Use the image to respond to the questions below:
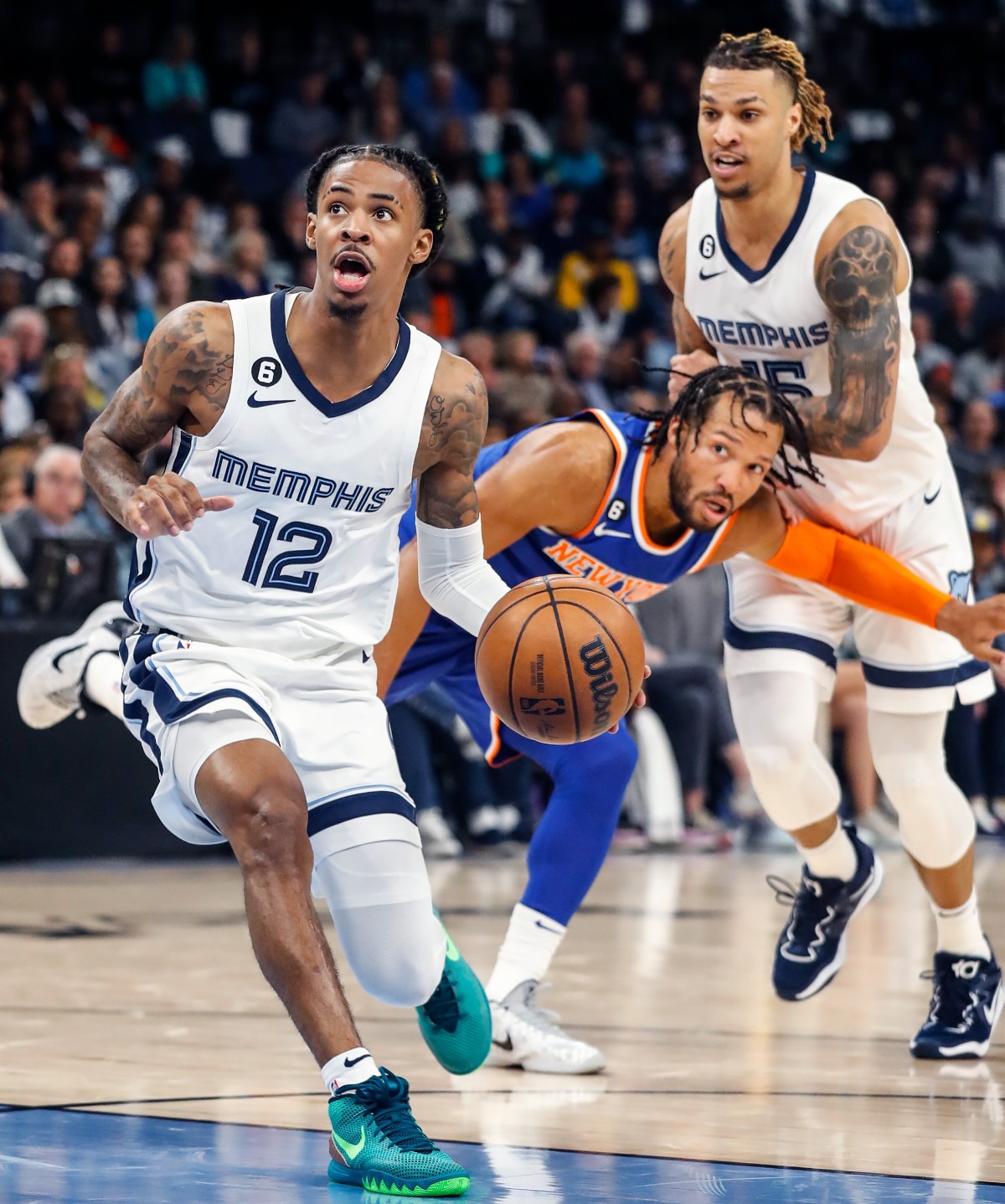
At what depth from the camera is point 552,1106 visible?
4.07 meters

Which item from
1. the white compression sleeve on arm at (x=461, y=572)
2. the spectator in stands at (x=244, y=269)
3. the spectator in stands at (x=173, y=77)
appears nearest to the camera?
the white compression sleeve on arm at (x=461, y=572)

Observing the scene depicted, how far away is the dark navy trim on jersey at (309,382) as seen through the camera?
369 cm

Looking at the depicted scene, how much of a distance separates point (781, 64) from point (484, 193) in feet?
32.1

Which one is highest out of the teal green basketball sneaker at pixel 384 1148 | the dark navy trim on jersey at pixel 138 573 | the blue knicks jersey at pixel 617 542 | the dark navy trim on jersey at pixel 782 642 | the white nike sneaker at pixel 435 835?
the blue knicks jersey at pixel 617 542

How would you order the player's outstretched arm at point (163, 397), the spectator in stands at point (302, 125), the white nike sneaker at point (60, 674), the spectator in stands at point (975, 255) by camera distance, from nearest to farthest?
the player's outstretched arm at point (163, 397) → the white nike sneaker at point (60, 674) → the spectator in stands at point (302, 125) → the spectator in stands at point (975, 255)

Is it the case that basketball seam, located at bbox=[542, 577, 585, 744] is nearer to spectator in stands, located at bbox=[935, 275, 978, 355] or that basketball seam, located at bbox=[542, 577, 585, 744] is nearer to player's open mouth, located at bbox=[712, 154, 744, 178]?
player's open mouth, located at bbox=[712, 154, 744, 178]

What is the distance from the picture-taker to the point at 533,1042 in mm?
4547

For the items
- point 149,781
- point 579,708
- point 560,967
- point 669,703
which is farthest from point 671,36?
point 579,708

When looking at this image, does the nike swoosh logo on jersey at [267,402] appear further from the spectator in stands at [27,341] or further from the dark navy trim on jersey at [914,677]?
the spectator in stands at [27,341]

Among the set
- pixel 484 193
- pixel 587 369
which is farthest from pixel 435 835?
pixel 484 193

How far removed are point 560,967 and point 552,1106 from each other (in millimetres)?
2122

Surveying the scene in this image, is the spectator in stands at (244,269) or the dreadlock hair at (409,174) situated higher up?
the spectator in stands at (244,269)

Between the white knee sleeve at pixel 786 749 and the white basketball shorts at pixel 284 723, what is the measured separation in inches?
66.6

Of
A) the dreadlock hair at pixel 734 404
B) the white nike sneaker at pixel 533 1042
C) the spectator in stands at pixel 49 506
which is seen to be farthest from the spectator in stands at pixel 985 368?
the white nike sneaker at pixel 533 1042
